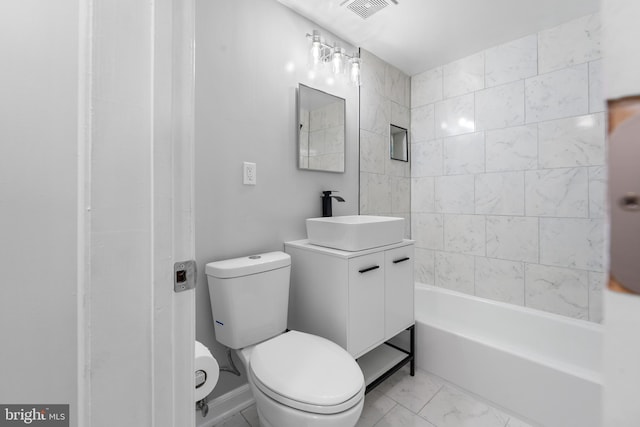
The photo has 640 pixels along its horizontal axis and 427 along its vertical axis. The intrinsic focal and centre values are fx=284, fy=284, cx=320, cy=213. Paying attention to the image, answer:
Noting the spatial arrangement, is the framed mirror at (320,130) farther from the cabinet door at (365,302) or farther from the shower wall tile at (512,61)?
the shower wall tile at (512,61)

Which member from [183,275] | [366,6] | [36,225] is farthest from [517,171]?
[36,225]

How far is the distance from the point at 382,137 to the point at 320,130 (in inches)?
28.2

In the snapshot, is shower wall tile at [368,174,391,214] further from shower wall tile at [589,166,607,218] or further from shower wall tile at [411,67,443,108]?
shower wall tile at [589,166,607,218]

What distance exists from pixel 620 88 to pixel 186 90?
0.68m

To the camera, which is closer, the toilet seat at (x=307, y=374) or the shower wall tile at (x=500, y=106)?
the toilet seat at (x=307, y=374)

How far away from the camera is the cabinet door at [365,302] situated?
141 centimetres

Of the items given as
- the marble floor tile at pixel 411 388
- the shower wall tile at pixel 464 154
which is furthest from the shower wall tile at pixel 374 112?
the marble floor tile at pixel 411 388

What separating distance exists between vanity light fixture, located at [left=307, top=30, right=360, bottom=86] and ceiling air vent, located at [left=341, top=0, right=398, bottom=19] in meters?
0.23

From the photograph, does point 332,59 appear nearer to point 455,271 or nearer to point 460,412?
point 455,271

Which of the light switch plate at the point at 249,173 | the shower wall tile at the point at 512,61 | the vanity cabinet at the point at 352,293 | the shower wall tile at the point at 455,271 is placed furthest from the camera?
the shower wall tile at the point at 455,271

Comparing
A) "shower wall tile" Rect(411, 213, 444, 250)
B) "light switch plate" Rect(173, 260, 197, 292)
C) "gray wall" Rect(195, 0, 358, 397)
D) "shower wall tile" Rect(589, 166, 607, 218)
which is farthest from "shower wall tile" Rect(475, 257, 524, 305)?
"light switch plate" Rect(173, 260, 197, 292)

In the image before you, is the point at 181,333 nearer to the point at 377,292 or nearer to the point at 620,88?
the point at 620,88

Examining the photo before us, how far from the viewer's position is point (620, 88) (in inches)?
6.2

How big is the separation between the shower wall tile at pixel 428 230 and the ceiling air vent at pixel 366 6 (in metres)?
1.62
